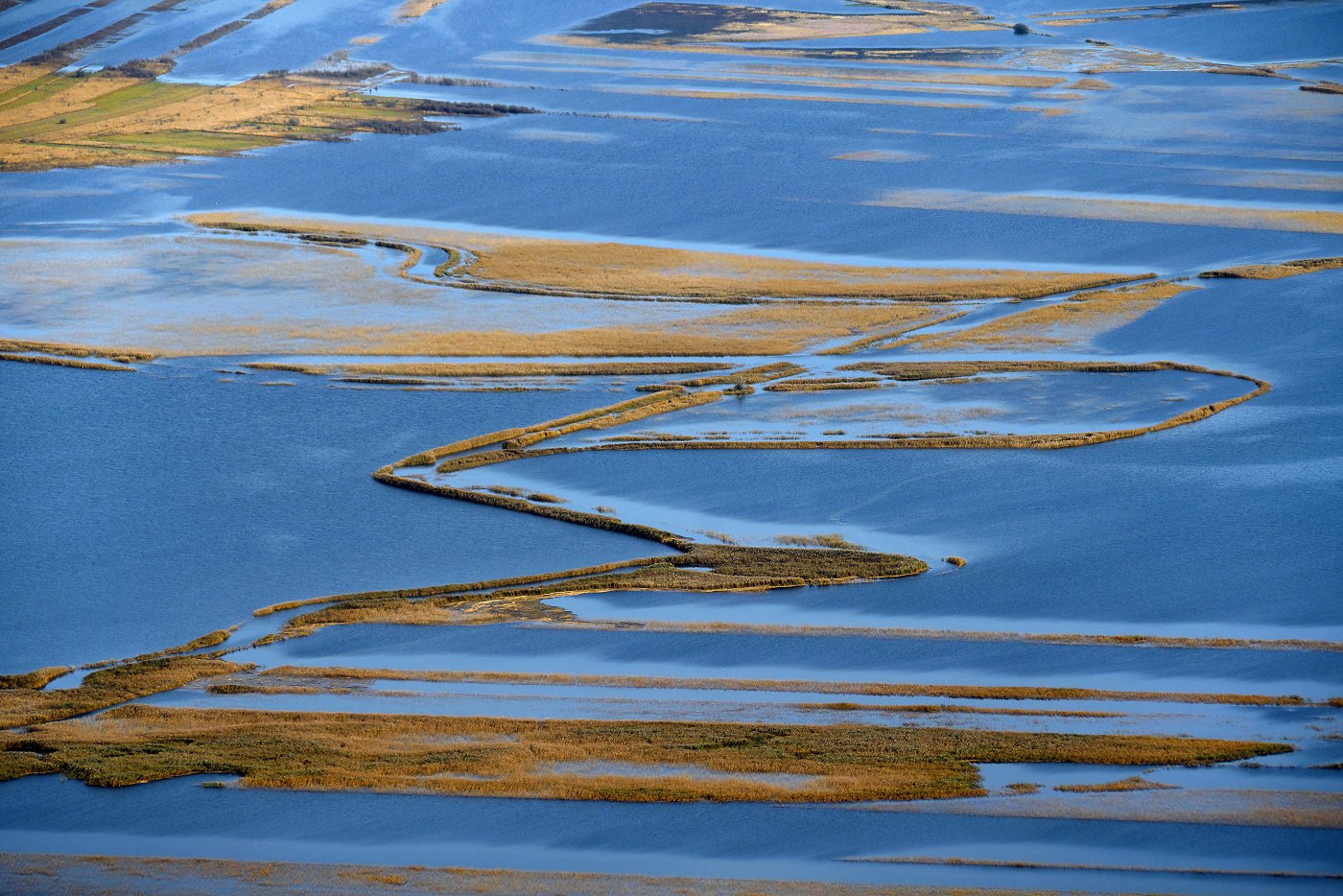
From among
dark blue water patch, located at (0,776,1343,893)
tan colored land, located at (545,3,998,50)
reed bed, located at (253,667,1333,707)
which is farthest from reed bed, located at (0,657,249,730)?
tan colored land, located at (545,3,998,50)

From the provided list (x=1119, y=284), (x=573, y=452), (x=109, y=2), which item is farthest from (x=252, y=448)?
(x=109, y=2)

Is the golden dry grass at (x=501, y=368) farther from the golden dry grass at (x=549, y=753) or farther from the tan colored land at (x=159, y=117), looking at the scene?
the tan colored land at (x=159, y=117)

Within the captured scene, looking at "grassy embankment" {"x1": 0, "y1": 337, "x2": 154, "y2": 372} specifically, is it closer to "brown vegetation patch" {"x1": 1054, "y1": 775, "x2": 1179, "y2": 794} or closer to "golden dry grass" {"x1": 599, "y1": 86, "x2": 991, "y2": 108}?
"brown vegetation patch" {"x1": 1054, "y1": 775, "x2": 1179, "y2": 794}

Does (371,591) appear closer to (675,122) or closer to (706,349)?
(706,349)

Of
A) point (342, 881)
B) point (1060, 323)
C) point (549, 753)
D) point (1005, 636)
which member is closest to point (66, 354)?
point (549, 753)

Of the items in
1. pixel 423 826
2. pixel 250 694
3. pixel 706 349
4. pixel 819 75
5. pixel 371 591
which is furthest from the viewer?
pixel 819 75
